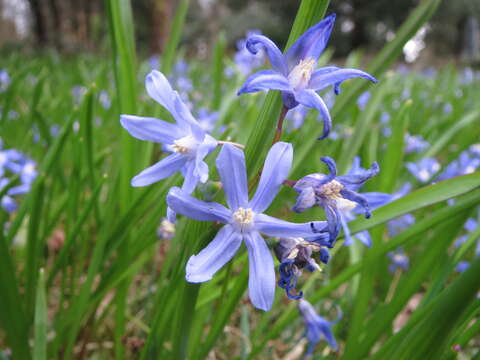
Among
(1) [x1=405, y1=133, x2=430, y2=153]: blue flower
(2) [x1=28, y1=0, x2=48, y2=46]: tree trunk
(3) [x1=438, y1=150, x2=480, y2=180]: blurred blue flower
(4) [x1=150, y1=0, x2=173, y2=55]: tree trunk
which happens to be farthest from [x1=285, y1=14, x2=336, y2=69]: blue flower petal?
(2) [x1=28, y1=0, x2=48, y2=46]: tree trunk

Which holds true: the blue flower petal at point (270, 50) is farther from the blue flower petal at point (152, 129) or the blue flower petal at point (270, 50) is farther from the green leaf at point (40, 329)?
the green leaf at point (40, 329)

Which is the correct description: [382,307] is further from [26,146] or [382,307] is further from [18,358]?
[26,146]

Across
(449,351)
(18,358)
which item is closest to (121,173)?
(18,358)

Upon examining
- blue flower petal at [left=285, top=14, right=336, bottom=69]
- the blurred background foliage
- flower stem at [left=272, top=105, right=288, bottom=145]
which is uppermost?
the blurred background foliage

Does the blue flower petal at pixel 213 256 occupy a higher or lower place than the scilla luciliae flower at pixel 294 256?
higher

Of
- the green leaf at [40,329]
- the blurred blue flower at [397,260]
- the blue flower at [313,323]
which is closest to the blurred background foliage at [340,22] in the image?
the blurred blue flower at [397,260]

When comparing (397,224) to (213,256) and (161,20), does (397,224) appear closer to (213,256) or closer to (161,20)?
(213,256)

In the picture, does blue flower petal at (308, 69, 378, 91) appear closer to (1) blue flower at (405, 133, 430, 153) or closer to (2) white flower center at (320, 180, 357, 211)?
(2) white flower center at (320, 180, 357, 211)
